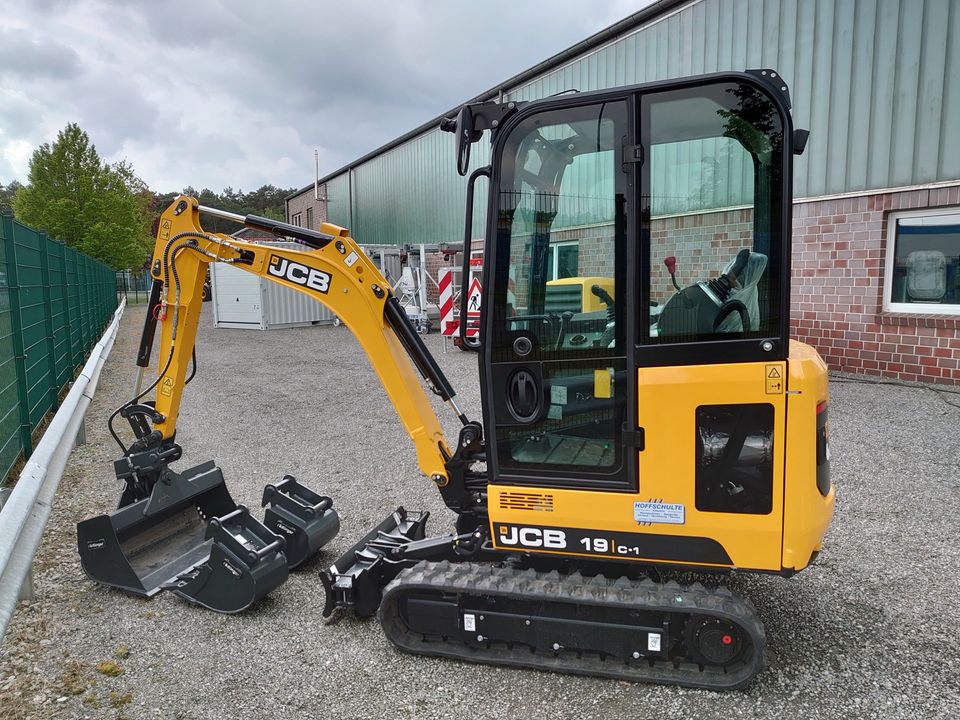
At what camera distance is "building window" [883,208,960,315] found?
29.0 feet

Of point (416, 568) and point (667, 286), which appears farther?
point (416, 568)

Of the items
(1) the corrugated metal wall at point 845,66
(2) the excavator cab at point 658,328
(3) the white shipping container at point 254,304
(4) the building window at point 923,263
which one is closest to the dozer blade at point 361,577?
(2) the excavator cab at point 658,328

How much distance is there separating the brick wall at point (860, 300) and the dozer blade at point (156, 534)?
902 cm

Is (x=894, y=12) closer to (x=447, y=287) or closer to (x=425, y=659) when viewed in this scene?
(x=447, y=287)

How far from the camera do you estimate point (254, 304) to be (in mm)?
21172

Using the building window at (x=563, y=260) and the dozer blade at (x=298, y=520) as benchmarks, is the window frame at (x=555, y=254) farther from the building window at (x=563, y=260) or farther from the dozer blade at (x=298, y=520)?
the dozer blade at (x=298, y=520)

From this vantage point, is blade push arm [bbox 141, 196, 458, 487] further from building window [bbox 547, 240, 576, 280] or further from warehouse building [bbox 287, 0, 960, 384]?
warehouse building [bbox 287, 0, 960, 384]

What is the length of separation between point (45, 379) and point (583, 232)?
23.4ft

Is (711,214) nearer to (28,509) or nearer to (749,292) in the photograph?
(749,292)

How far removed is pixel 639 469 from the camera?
9.56 feet

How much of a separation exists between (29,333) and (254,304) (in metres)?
14.7

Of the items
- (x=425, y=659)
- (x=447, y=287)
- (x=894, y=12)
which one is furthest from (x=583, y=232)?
(x=447, y=287)

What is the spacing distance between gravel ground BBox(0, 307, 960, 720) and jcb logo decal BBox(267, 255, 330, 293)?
177 cm

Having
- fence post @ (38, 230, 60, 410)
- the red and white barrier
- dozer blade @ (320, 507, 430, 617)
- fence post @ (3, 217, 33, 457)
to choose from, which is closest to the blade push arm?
dozer blade @ (320, 507, 430, 617)
